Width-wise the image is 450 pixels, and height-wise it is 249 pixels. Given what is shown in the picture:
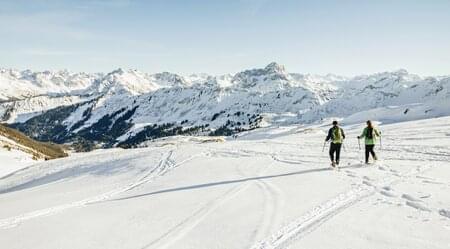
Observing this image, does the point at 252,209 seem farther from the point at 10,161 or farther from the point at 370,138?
the point at 10,161

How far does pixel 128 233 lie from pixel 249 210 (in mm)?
4104

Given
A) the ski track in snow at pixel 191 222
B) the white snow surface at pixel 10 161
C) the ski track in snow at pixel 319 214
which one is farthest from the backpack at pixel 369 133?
the white snow surface at pixel 10 161

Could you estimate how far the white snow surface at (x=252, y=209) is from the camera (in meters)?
12.3

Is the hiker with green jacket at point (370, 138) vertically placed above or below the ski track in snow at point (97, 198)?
above

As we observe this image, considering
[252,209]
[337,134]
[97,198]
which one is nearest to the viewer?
[252,209]

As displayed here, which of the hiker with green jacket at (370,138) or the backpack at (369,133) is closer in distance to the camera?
the hiker with green jacket at (370,138)

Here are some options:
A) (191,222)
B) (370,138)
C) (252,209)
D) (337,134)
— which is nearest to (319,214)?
(252,209)

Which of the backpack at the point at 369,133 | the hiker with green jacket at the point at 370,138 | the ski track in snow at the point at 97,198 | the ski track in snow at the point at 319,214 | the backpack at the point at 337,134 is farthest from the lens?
the backpack at the point at 369,133

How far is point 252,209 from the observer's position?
15.4 meters

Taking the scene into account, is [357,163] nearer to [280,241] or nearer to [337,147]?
[337,147]

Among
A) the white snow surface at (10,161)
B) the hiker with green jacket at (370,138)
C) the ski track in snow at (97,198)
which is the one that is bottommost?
the white snow surface at (10,161)

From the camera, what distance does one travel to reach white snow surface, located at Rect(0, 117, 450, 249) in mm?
12320

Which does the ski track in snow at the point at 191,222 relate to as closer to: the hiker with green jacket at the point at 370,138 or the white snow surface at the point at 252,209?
the white snow surface at the point at 252,209

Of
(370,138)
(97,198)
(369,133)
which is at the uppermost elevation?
(369,133)
